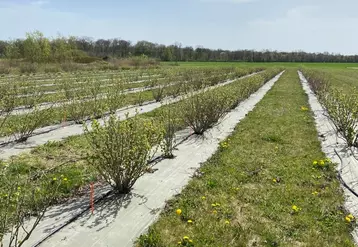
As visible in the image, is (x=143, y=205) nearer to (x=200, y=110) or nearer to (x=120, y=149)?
(x=120, y=149)

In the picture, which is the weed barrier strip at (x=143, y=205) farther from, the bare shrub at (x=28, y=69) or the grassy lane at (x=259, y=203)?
the bare shrub at (x=28, y=69)

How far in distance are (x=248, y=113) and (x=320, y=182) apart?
20.1 feet

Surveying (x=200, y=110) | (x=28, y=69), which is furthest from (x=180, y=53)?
(x=200, y=110)

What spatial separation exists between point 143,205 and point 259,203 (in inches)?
61.5

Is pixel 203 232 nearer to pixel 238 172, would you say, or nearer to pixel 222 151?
pixel 238 172

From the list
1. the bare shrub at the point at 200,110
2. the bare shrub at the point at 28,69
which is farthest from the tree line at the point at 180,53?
the bare shrub at the point at 200,110

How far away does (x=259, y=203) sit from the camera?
4133 mm

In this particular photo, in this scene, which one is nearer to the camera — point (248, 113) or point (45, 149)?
point (45, 149)

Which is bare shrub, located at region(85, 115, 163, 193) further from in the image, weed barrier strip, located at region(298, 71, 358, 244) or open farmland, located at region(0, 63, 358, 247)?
weed barrier strip, located at region(298, 71, 358, 244)

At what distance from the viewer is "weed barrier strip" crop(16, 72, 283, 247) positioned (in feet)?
10.4

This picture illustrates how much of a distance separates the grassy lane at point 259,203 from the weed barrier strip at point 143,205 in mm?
173

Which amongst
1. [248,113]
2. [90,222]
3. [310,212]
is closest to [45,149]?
[90,222]

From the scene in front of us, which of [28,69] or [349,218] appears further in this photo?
[28,69]

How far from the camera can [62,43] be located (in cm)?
4400
